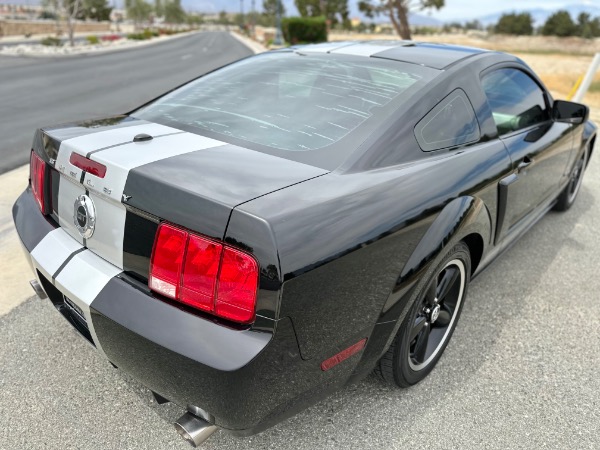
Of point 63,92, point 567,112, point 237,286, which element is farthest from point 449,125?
point 63,92

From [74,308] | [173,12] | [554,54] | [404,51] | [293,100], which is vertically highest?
[173,12]

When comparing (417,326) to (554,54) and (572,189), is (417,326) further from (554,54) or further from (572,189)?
(554,54)

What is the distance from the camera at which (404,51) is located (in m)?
2.86

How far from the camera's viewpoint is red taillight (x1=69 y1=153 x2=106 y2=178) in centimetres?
179

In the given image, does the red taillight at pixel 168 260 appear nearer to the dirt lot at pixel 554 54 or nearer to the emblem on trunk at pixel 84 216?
the emblem on trunk at pixel 84 216

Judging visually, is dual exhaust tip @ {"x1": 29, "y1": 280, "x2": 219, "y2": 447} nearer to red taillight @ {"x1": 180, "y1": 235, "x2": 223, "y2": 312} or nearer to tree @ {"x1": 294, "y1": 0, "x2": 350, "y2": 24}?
red taillight @ {"x1": 180, "y1": 235, "x2": 223, "y2": 312}

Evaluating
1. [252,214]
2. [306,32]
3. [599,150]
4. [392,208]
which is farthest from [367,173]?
[306,32]

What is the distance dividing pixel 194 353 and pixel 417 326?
3.72 ft

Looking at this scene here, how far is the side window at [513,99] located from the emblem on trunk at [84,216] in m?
2.07

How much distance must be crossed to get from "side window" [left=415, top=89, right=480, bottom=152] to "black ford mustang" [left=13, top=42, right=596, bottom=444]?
0.01 m

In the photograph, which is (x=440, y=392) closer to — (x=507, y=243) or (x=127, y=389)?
(x=507, y=243)

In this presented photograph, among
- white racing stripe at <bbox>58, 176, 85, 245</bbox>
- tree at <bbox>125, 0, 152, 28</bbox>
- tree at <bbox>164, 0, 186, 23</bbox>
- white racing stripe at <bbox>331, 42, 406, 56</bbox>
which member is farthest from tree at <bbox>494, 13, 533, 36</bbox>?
tree at <bbox>164, 0, 186, 23</bbox>

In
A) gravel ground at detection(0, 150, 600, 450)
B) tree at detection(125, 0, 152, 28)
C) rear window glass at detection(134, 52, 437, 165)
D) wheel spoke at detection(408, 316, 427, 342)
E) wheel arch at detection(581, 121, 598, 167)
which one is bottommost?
gravel ground at detection(0, 150, 600, 450)

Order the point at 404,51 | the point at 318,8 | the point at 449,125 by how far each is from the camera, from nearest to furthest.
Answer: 1. the point at 449,125
2. the point at 404,51
3. the point at 318,8
